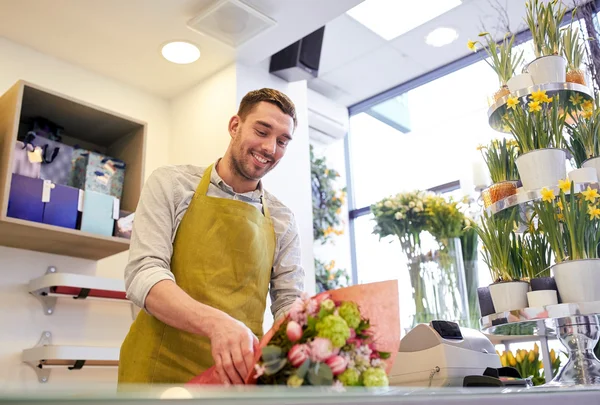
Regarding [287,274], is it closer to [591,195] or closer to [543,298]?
[543,298]

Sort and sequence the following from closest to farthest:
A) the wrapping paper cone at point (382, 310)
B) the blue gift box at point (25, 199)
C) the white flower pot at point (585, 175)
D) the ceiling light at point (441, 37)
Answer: the wrapping paper cone at point (382, 310), the white flower pot at point (585, 175), the blue gift box at point (25, 199), the ceiling light at point (441, 37)

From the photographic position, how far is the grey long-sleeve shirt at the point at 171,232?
4.65 ft

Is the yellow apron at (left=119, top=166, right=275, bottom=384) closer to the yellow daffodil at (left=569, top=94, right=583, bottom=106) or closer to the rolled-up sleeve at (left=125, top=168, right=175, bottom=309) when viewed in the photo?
the rolled-up sleeve at (left=125, top=168, right=175, bottom=309)

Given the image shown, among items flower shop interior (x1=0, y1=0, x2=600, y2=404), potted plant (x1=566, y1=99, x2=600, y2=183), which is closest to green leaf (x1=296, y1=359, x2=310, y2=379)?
flower shop interior (x1=0, y1=0, x2=600, y2=404)

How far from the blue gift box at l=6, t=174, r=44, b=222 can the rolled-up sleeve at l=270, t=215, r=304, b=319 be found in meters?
1.12

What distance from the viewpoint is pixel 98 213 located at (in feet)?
8.37

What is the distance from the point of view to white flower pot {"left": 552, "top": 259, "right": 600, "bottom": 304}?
146 cm

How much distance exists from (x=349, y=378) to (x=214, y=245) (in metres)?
1.04

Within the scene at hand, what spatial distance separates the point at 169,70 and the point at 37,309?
1411mm

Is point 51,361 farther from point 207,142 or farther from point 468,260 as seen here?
point 468,260

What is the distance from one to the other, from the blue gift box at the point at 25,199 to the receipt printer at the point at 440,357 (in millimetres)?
1643

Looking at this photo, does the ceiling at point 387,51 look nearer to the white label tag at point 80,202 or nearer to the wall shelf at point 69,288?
the white label tag at point 80,202

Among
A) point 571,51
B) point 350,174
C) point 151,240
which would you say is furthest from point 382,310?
point 350,174

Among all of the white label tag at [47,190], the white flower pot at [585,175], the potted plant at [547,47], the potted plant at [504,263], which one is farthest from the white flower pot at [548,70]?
the white label tag at [47,190]
